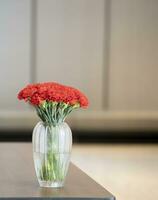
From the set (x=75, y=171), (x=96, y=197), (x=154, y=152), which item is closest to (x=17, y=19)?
(x=154, y=152)

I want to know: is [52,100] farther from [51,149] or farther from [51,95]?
[51,149]

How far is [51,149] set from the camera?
226cm

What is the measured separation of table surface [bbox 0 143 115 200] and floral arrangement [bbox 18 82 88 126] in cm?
28

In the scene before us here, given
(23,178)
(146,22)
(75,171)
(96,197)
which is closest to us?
(96,197)

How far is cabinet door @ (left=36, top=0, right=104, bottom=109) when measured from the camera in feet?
29.3

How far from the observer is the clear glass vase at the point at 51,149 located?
7.41 feet

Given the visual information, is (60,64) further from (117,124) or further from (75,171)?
(75,171)

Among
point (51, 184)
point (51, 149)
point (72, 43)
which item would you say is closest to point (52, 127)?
point (51, 149)

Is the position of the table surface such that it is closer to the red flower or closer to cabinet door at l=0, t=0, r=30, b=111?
the red flower

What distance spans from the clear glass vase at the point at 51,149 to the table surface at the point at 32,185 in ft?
0.25

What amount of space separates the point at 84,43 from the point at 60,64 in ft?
1.68

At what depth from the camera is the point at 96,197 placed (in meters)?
2.18

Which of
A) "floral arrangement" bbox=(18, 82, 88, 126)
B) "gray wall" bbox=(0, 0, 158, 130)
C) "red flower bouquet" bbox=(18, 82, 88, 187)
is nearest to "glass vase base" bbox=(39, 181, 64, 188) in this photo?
"red flower bouquet" bbox=(18, 82, 88, 187)

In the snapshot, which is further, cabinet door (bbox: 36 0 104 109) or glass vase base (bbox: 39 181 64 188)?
cabinet door (bbox: 36 0 104 109)
